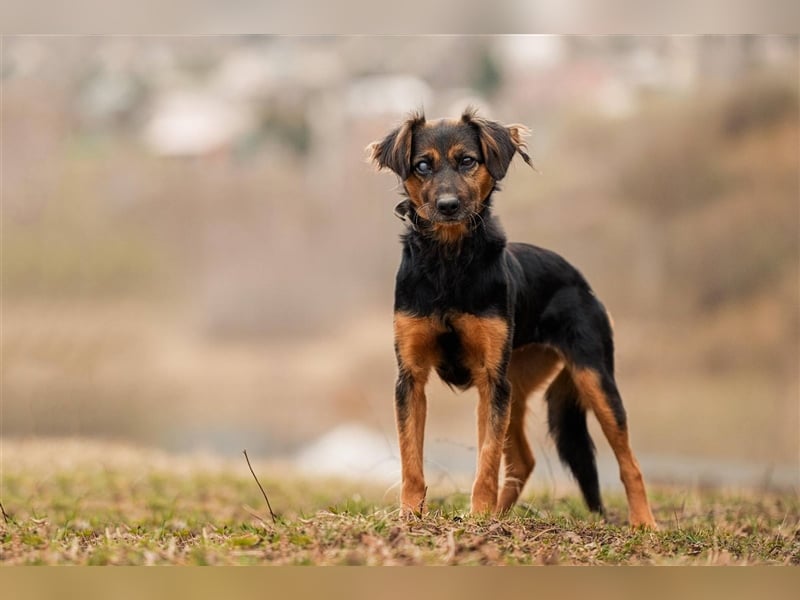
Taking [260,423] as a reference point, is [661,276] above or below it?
above

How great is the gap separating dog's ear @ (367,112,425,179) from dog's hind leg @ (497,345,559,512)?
1.54m

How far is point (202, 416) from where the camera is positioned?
1845 cm

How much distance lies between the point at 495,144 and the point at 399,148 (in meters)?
0.53

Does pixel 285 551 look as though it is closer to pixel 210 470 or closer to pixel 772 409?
pixel 210 470

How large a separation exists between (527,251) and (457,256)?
0.92m

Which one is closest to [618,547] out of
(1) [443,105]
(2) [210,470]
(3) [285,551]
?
(3) [285,551]

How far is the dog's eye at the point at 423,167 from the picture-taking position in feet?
18.4

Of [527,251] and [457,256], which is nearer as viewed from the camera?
[457,256]

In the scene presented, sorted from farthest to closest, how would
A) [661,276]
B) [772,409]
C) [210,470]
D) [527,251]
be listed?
1. [661,276]
2. [772,409]
3. [210,470]
4. [527,251]

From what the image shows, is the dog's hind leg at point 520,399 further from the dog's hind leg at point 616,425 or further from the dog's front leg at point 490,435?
the dog's front leg at point 490,435

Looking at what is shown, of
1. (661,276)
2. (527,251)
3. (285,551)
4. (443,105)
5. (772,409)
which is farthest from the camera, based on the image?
(443,105)

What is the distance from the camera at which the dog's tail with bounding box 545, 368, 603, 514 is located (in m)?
6.84

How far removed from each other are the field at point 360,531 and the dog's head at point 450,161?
1599 mm

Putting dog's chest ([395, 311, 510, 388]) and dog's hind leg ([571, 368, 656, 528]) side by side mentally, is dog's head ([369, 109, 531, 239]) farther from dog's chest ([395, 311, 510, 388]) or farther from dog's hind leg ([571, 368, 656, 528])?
dog's hind leg ([571, 368, 656, 528])
